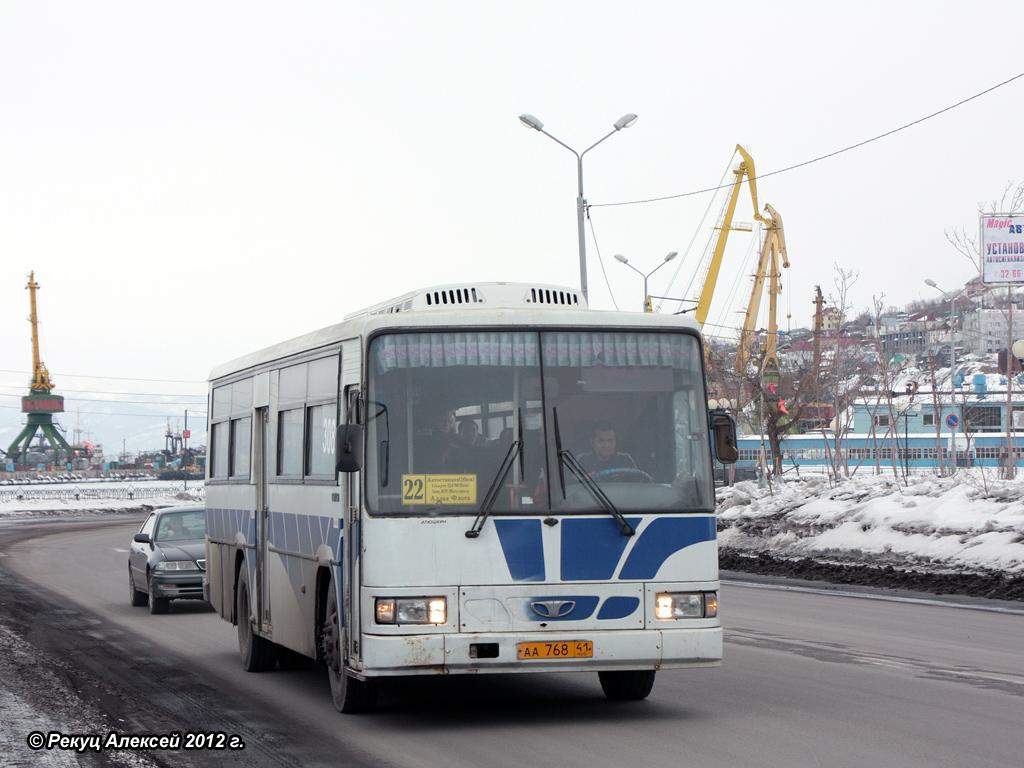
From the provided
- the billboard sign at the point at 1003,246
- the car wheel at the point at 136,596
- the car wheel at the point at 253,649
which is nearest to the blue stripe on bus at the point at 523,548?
the car wheel at the point at 253,649

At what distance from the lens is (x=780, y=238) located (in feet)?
273

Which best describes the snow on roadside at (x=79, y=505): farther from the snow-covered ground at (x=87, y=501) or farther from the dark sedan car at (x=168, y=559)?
the dark sedan car at (x=168, y=559)

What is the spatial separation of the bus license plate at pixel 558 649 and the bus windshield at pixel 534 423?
82 centimetres

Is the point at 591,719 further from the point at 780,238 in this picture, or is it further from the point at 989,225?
the point at 780,238

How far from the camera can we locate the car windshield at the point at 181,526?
19531 millimetres

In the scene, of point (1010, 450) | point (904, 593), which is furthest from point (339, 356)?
point (1010, 450)

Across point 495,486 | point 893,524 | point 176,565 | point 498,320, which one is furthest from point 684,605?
point 893,524

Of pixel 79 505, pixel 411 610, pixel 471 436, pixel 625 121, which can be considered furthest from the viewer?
pixel 79 505

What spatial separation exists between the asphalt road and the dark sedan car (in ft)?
7.31

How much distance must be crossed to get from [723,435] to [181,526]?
1286 centimetres

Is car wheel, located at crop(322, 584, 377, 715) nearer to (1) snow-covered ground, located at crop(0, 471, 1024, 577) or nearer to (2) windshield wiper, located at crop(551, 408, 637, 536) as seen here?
(2) windshield wiper, located at crop(551, 408, 637, 536)

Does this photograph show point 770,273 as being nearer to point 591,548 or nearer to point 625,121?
point 625,121

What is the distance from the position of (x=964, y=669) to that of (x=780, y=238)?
245 ft

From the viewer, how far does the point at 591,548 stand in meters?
8.30
